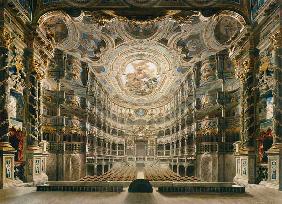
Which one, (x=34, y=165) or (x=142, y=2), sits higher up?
(x=142, y=2)

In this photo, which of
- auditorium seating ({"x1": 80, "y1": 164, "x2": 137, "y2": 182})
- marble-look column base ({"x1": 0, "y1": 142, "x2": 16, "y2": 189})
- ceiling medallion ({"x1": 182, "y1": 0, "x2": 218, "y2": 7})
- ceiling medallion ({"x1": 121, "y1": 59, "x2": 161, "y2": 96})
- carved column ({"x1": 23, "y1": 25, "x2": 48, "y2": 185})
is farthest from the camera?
ceiling medallion ({"x1": 121, "y1": 59, "x2": 161, "y2": 96})

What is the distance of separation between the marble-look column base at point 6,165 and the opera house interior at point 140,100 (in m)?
0.04

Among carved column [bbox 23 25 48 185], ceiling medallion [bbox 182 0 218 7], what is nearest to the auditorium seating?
carved column [bbox 23 25 48 185]

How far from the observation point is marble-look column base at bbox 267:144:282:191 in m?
10.6

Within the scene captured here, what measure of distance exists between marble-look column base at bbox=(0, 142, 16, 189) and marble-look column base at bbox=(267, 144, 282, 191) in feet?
28.3

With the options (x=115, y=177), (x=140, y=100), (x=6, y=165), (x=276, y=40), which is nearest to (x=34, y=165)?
(x=6, y=165)

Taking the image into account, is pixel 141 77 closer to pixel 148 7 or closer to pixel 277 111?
pixel 148 7

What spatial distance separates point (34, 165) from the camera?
13.5m

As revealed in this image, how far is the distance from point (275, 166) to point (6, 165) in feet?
29.2

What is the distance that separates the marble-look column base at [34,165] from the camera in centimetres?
1331

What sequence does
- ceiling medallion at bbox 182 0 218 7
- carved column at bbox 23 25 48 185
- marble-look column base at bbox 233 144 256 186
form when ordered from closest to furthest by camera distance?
ceiling medallion at bbox 182 0 218 7, marble-look column base at bbox 233 144 256 186, carved column at bbox 23 25 48 185

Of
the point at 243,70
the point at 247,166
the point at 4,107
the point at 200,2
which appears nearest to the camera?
the point at 4,107

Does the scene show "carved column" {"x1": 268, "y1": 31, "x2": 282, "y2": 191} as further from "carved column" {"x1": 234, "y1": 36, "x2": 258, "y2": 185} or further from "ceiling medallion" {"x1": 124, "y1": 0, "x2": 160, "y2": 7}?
"ceiling medallion" {"x1": 124, "y1": 0, "x2": 160, "y2": 7}

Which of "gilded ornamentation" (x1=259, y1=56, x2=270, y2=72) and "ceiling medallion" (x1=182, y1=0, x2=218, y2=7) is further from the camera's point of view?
"ceiling medallion" (x1=182, y1=0, x2=218, y2=7)
